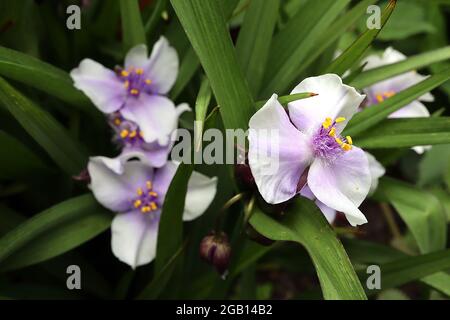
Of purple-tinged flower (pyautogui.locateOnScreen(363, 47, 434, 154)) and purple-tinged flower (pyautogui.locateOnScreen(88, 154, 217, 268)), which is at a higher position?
purple-tinged flower (pyautogui.locateOnScreen(363, 47, 434, 154))

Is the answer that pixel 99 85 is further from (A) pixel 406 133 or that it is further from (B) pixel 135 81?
(A) pixel 406 133

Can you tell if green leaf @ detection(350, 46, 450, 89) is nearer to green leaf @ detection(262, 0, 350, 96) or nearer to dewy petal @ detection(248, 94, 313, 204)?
green leaf @ detection(262, 0, 350, 96)

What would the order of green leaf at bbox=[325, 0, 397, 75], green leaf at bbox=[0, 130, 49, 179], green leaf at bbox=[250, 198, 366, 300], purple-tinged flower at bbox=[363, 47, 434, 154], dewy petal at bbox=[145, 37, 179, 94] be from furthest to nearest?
purple-tinged flower at bbox=[363, 47, 434, 154] → dewy petal at bbox=[145, 37, 179, 94] → green leaf at bbox=[0, 130, 49, 179] → green leaf at bbox=[325, 0, 397, 75] → green leaf at bbox=[250, 198, 366, 300]

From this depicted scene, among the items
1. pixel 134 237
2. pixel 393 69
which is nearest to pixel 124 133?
pixel 134 237

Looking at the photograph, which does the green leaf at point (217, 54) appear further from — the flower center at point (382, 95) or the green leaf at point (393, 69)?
the flower center at point (382, 95)

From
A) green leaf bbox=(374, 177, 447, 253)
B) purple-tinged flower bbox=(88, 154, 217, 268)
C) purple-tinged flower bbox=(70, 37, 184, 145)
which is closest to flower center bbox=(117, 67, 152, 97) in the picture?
purple-tinged flower bbox=(70, 37, 184, 145)

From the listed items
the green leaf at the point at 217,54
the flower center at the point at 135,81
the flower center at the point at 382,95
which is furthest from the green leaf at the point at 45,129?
the flower center at the point at 382,95
